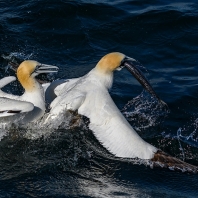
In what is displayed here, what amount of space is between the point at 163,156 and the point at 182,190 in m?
0.57

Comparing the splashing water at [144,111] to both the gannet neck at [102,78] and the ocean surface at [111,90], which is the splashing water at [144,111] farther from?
the gannet neck at [102,78]

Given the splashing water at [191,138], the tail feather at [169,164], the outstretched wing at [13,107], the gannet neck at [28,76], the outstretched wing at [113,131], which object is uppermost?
→ the gannet neck at [28,76]

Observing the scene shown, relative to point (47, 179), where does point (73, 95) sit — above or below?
above

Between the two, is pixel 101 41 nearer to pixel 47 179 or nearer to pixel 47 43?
pixel 47 43

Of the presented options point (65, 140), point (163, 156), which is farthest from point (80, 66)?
point (163, 156)

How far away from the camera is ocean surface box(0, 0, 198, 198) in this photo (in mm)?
9469

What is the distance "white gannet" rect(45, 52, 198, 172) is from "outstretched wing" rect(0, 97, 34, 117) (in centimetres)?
65

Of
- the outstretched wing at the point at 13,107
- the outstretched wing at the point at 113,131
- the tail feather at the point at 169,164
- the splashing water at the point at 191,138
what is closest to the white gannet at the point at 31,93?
the outstretched wing at the point at 13,107

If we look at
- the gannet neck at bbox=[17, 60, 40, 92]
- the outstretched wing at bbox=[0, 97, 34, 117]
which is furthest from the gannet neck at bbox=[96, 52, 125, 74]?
the outstretched wing at bbox=[0, 97, 34, 117]

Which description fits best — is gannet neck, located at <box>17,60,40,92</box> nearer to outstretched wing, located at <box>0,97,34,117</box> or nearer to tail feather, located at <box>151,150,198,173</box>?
outstretched wing, located at <box>0,97,34,117</box>

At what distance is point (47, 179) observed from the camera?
9406 mm

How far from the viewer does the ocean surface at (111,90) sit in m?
9.47

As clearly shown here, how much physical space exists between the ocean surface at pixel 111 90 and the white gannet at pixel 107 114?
307 millimetres

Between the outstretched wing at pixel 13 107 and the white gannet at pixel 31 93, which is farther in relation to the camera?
the white gannet at pixel 31 93
